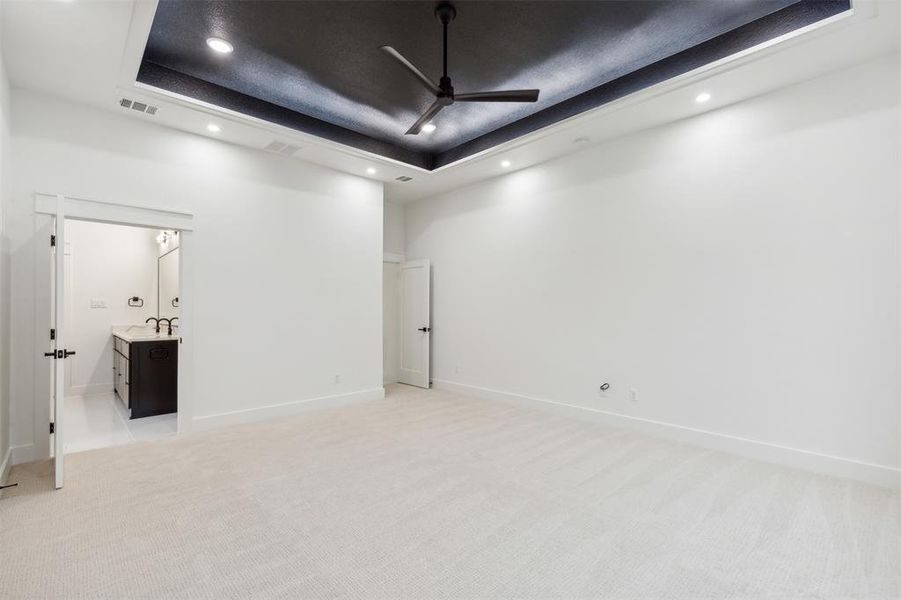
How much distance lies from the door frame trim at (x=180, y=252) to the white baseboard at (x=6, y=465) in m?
0.19

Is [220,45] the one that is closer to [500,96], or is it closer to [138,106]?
[138,106]

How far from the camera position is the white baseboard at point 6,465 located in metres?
3.11

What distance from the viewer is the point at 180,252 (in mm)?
4332

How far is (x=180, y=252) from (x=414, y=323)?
355 centimetres

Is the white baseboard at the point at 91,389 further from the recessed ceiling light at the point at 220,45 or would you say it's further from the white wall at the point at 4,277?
the recessed ceiling light at the point at 220,45

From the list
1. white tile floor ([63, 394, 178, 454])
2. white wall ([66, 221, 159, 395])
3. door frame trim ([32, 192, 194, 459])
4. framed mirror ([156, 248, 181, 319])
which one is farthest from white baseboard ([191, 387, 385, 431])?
white wall ([66, 221, 159, 395])

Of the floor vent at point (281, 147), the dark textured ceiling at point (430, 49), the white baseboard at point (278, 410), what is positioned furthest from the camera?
the floor vent at point (281, 147)

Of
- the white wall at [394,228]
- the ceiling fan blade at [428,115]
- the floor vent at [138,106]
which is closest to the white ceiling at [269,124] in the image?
the floor vent at [138,106]

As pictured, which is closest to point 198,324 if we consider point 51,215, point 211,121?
point 51,215

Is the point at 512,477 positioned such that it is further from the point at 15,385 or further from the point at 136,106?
the point at 136,106

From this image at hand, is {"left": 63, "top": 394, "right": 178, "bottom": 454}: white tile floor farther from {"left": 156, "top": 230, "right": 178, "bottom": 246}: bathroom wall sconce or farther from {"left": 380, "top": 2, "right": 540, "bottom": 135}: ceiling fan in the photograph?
{"left": 380, "top": 2, "right": 540, "bottom": 135}: ceiling fan

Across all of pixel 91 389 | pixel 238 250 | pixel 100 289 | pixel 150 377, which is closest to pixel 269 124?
pixel 238 250

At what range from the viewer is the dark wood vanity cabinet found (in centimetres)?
486

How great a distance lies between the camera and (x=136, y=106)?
150 inches
